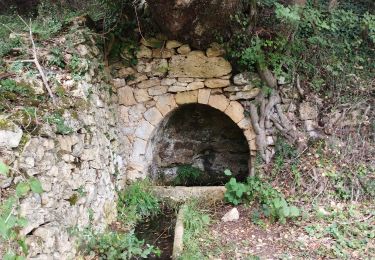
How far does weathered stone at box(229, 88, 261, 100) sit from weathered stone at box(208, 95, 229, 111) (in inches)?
4.0

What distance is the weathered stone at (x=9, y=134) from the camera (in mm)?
3143

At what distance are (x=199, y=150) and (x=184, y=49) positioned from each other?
2.13 metres

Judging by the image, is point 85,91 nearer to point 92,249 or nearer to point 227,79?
point 92,249

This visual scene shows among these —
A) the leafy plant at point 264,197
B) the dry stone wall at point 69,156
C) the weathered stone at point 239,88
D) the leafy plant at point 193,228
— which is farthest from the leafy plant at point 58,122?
the weathered stone at point 239,88

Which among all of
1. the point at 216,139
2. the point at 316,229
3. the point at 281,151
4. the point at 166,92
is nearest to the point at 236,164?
the point at 216,139

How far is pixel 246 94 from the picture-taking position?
5641 millimetres

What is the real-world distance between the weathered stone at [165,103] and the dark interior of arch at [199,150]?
72 centimetres

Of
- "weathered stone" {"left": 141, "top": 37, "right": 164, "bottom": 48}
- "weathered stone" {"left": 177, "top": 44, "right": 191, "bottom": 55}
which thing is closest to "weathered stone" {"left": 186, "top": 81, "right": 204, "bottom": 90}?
"weathered stone" {"left": 177, "top": 44, "right": 191, "bottom": 55}

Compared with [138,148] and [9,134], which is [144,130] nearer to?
[138,148]

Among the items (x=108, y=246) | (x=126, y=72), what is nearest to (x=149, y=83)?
(x=126, y=72)

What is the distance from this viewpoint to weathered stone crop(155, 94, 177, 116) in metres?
5.83

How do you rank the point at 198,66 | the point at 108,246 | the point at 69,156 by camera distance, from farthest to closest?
1. the point at 198,66
2. the point at 108,246
3. the point at 69,156

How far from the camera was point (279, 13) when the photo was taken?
456 cm

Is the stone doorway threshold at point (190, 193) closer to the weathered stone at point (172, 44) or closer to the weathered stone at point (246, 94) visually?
the weathered stone at point (246, 94)
